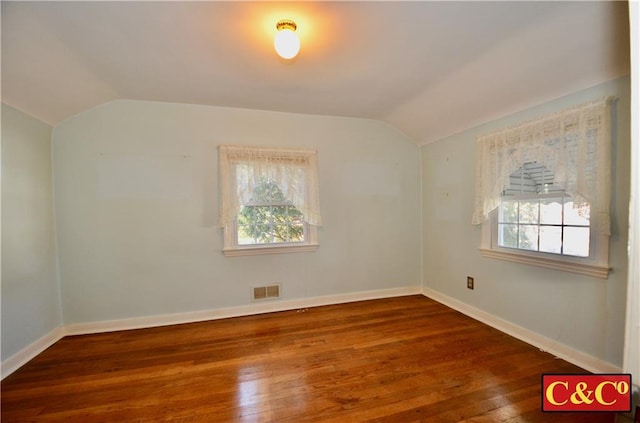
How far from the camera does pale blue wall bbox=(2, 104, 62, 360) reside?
6.41ft

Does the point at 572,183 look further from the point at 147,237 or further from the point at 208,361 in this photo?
the point at 147,237

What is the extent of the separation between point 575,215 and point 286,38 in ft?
8.27

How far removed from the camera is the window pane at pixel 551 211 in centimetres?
215

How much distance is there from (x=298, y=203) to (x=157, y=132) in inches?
65.9

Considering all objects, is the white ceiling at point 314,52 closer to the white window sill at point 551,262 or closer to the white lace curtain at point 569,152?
the white lace curtain at point 569,152

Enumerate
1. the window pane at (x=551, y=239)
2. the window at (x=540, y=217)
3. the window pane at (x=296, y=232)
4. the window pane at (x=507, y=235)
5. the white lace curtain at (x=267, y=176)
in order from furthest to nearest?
1. the window pane at (x=296, y=232)
2. the white lace curtain at (x=267, y=176)
3. the window pane at (x=507, y=235)
4. the window pane at (x=551, y=239)
5. the window at (x=540, y=217)

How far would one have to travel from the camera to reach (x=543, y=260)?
7.13 feet

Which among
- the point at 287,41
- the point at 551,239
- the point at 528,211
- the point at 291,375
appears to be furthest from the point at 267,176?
the point at 551,239

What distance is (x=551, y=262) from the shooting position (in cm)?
212

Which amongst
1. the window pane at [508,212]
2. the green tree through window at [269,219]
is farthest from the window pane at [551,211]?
the green tree through window at [269,219]

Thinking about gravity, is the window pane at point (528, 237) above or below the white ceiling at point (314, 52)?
below

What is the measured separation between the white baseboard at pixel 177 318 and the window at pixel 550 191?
5.10ft

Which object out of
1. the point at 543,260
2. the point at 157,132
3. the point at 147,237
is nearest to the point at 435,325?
the point at 543,260

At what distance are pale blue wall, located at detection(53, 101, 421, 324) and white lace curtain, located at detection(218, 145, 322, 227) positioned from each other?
14 cm
